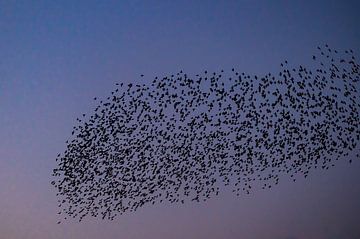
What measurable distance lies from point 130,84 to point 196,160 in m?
3.99

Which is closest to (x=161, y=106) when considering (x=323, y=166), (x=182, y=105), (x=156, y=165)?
(x=182, y=105)

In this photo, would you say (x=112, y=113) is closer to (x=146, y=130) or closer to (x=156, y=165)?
(x=146, y=130)

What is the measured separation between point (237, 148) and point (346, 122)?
14.0ft

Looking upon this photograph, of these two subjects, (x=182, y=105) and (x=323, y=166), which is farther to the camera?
(x=323, y=166)

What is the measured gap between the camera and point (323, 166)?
19188mm

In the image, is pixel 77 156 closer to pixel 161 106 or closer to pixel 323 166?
pixel 161 106

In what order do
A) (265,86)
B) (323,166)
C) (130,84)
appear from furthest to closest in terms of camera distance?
(323,166), (265,86), (130,84)

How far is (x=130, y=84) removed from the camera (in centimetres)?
1689

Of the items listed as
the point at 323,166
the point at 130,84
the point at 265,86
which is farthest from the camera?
the point at 323,166

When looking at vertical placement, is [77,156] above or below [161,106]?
below

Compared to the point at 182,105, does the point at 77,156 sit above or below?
below

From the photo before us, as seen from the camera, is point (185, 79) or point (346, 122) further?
point (346, 122)

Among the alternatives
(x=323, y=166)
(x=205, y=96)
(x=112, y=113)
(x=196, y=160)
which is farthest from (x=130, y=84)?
(x=323, y=166)

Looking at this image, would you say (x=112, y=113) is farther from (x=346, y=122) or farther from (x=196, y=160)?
(x=346, y=122)
